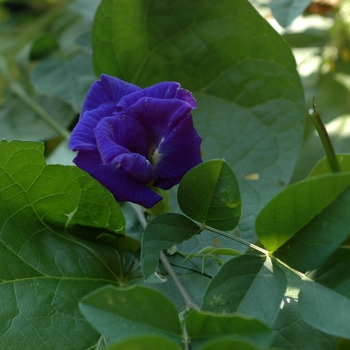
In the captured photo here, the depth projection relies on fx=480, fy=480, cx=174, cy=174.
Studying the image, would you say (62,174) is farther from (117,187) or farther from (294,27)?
(294,27)

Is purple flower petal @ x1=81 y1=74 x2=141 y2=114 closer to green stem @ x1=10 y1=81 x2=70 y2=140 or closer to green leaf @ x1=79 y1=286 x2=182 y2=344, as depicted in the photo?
green leaf @ x1=79 y1=286 x2=182 y2=344

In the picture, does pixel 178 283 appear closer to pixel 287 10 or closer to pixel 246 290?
pixel 246 290

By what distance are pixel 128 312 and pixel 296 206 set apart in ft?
0.53

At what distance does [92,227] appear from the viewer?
1.84ft

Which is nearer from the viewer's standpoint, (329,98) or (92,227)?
(92,227)

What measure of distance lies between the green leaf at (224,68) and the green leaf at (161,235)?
19 cm

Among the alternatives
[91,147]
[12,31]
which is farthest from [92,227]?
[12,31]

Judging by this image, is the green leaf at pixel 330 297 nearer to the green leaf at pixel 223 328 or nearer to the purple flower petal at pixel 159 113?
the green leaf at pixel 223 328

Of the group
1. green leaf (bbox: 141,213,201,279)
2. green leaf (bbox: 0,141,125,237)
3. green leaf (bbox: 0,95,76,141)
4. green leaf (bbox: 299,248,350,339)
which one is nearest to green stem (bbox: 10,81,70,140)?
green leaf (bbox: 0,95,76,141)

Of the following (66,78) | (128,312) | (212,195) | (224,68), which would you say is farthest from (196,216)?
(66,78)

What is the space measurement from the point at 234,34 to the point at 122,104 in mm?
274

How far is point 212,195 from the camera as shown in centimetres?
44

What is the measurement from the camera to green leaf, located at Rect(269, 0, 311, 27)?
66cm

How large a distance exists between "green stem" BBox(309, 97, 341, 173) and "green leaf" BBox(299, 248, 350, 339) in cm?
→ 13
